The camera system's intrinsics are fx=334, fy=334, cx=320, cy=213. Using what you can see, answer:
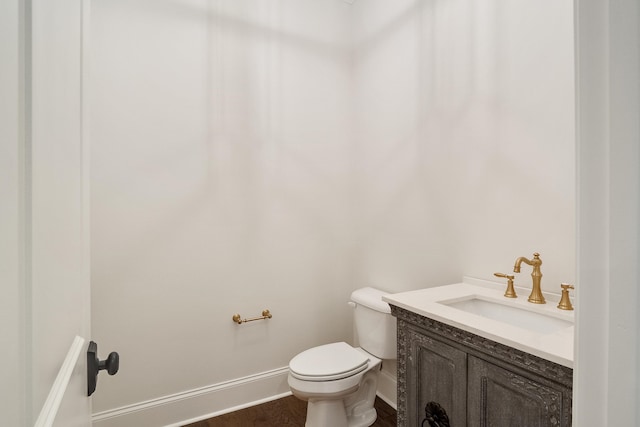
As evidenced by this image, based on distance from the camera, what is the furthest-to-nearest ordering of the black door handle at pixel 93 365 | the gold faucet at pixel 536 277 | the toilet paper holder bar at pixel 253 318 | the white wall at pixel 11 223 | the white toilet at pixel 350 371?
the toilet paper holder bar at pixel 253 318 < the white toilet at pixel 350 371 < the gold faucet at pixel 536 277 < the black door handle at pixel 93 365 < the white wall at pixel 11 223

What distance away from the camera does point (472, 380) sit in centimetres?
111

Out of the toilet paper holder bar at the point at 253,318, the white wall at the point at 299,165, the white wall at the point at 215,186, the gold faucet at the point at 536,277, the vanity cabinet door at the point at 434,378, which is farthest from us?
the toilet paper holder bar at the point at 253,318

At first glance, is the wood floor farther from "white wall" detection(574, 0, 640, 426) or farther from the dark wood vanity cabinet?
"white wall" detection(574, 0, 640, 426)

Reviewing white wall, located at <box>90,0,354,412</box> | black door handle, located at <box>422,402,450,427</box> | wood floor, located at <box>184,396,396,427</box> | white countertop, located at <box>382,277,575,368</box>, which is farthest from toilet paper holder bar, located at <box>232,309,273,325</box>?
black door handle, located at <box>422,402,450,427</box>

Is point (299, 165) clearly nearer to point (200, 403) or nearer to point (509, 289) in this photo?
point (509, 289)

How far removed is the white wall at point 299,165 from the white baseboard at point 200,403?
0.17ft

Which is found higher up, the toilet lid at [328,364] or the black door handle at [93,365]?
the black door handle at [93,365]

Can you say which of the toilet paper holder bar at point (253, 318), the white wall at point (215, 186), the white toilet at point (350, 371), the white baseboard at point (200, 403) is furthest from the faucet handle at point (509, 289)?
the white baseboard at point (200, 403)

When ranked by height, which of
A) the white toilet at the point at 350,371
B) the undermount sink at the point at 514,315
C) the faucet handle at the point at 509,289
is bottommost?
the white toilet at the point at 350,371

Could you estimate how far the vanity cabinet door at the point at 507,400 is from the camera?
2.97ft

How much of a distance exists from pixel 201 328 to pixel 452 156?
179 centimetres

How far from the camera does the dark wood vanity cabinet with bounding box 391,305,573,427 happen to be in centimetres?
91

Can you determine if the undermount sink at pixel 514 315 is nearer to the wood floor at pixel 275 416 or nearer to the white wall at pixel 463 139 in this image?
the white wall at pixel 463 139

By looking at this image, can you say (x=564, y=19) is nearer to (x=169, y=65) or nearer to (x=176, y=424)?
(x=169, y=65)
